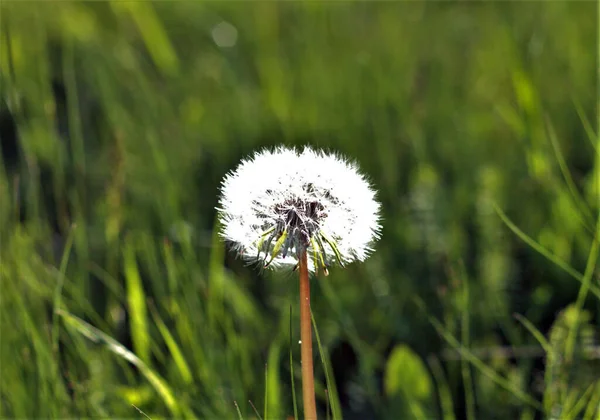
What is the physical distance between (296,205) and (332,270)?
1214mm

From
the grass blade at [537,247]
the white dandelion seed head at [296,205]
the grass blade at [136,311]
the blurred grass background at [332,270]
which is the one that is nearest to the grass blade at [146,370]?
the blurred grass background at [332,270]

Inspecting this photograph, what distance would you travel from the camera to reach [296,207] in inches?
48.4

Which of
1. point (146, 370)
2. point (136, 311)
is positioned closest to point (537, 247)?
point (146, 370)

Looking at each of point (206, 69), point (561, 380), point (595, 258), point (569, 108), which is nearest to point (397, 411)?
point (561, 380)

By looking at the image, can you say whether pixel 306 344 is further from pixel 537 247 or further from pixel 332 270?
pixel 332 270

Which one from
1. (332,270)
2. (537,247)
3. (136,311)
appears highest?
(332,270)

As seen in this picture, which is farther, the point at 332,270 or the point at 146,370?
the point at 332,270

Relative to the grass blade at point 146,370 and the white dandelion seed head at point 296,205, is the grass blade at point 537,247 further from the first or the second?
the grass blade at point 146,370

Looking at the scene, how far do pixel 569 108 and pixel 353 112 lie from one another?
2.85 feet

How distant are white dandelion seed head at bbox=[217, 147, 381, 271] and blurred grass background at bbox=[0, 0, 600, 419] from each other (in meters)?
0.17

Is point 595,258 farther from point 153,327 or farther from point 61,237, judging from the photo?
point 61,237

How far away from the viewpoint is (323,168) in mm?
1299

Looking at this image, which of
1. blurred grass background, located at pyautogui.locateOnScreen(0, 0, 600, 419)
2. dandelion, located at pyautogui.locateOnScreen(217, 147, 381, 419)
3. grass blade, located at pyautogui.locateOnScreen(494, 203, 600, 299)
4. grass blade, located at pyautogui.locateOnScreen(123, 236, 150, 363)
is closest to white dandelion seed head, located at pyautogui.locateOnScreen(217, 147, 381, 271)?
dandelion, located at pyautogui.locateOnScreen(217, 147, 381, 419)

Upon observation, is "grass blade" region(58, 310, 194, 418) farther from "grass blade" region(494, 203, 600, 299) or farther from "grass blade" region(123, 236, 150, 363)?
"grass blade" region(494, 203, 600, 299)
